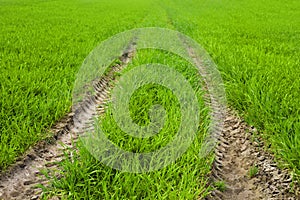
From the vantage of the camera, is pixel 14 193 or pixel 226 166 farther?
pixel 226 166

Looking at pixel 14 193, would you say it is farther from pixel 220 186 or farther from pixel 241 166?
pixel 241 166

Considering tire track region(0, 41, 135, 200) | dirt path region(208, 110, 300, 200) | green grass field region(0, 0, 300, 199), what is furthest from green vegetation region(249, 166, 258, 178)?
tire track region(0, 41, 135, 200)

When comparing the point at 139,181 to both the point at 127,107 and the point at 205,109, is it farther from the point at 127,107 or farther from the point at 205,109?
the point at 205,109

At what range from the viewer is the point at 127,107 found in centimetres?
338

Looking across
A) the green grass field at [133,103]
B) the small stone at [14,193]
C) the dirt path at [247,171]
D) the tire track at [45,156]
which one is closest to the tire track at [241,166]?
the dirt path at [247,171]

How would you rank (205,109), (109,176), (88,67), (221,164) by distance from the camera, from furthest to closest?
(88,67), (205,109), (221,164), (109,176)

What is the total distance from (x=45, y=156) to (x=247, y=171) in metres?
1.85

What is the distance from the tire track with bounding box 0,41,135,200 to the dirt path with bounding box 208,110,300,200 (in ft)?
4.58

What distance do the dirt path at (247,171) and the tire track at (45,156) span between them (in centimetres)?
140

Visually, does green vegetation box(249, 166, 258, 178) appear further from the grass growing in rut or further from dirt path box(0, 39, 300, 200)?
the grass growing in rut

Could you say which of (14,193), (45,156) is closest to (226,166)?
(45,156)

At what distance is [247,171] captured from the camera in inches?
105

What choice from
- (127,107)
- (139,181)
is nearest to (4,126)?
(127,107)

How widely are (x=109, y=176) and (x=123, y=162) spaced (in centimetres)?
21
